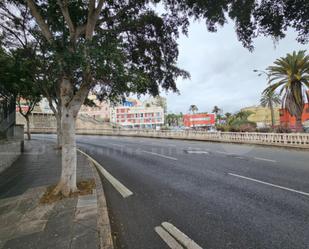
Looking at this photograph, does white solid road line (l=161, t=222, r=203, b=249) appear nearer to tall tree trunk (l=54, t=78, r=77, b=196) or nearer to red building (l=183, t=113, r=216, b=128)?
tall tree trunk (l=54, t=78, r=77, b=196)

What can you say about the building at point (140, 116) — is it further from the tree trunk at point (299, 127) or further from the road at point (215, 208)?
the road at point (215, 208)

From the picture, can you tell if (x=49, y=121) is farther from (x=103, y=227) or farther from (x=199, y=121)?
(x=103, y=227)

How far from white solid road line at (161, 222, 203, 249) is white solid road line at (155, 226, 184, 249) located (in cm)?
7

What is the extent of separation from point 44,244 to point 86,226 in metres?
0.70

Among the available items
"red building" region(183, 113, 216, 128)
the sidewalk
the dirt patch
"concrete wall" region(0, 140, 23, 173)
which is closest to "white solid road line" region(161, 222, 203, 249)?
the sidewalk

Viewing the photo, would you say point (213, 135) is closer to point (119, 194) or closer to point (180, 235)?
point (119, 194)

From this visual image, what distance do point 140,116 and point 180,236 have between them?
77337mm

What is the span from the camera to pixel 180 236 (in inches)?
133

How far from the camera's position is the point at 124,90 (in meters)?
5.21

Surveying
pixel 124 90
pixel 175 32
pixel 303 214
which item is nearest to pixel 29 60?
pixel 175 32

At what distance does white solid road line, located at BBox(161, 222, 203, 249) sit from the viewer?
3113 millimetres

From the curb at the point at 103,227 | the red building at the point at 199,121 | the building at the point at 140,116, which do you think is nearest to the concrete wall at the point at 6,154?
the curb at the point at 103,227

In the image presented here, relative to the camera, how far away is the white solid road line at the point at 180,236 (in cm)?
311

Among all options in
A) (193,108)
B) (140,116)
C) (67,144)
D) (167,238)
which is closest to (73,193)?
(67,144)
